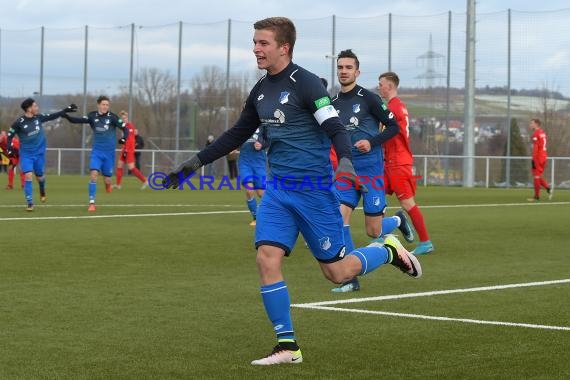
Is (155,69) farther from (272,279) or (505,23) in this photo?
(272,279)

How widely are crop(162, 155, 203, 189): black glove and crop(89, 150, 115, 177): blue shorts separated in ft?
50.8

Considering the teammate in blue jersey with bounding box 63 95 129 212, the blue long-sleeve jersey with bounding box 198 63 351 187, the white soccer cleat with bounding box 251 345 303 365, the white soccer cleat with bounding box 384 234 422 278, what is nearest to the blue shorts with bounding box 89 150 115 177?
the teammate in blue jersey with bounding box 63 95 129 212

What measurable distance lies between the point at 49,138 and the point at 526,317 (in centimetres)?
4666

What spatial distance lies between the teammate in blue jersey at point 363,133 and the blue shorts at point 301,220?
338cm

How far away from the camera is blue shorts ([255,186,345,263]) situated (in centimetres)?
682

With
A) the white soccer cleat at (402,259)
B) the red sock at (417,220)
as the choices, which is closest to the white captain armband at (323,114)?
the white soccer cleat at (402,259)

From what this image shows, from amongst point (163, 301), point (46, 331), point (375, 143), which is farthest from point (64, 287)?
point (375, 143)

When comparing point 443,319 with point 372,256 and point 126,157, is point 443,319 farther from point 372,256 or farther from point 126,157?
point 126,157

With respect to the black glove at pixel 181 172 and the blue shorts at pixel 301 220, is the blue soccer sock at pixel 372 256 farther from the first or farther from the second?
the black glove at pixel 181 172

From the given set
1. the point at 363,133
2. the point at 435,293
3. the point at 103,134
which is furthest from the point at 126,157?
the point at 435,293

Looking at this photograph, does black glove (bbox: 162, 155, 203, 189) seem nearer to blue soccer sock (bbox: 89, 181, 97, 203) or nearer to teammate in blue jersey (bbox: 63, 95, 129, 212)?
blue soccer sock (bbox: 89, 181, 97, 203)

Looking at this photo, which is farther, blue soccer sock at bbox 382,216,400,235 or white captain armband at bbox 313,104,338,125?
blue soccer sock at bbox 382,216,400,235

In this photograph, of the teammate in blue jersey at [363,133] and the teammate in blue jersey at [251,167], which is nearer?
the teammate in blue jersey at [363,133]

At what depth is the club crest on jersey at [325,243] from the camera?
→ 695 centimetres
